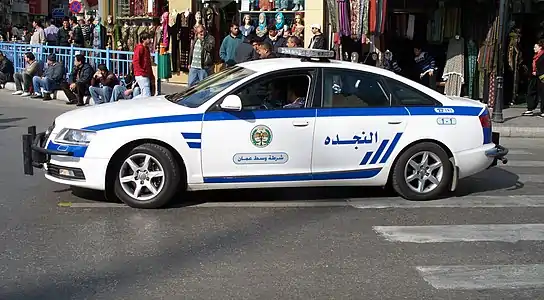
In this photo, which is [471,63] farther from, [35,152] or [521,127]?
[35,152]

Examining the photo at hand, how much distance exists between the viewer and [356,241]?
247 inches

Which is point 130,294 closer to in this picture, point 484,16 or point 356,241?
point 356,241

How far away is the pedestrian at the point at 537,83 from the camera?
15.6 meters

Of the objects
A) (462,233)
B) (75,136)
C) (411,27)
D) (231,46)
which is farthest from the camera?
(411,27)

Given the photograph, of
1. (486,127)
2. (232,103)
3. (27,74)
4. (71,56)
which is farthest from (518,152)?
(27,74)

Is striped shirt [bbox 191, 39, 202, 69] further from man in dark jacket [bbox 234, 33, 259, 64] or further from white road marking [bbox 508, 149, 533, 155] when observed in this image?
white road marking [bbox 508, 149, 533, 155]

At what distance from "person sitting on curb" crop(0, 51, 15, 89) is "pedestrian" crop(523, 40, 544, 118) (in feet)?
45.0

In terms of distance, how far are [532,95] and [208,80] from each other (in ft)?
35.6

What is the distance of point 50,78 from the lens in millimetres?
16875

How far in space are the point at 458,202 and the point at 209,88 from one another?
309 centimetres

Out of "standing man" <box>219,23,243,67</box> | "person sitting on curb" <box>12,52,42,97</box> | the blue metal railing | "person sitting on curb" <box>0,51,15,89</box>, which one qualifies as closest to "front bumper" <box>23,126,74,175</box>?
"standing man" <box>219,23,243,67</box>

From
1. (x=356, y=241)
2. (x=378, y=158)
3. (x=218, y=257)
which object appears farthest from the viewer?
(x=378, y=158)

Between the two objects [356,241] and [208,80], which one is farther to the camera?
[208,80]

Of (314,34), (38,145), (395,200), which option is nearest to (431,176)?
(395,200)
